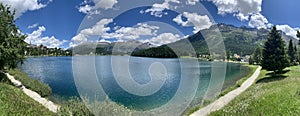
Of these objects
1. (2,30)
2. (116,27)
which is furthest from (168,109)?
(2,30)

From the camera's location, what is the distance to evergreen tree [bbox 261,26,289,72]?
45.0 meters

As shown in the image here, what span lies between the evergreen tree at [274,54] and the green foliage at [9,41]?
Answer: 4035 cm

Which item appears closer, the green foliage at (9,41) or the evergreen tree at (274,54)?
the green foliage at (9,41)

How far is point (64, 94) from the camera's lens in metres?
41.2

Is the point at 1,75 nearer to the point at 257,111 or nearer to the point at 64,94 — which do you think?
the point at 64,94

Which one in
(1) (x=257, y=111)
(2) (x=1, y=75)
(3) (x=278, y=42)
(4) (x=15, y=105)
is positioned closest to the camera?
(1) (x=257, y=111)

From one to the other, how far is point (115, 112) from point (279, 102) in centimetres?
1229

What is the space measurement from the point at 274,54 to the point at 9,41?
42.1 m

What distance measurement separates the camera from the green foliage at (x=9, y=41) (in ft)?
100.0

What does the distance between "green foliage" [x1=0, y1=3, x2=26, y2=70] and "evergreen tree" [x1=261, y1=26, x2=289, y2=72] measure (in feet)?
132

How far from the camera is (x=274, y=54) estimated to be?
148ft

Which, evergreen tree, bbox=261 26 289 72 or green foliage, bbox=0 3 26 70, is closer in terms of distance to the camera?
green foliage, bbox=0 3 26 70

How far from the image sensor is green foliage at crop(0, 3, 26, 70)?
3047 centimetres

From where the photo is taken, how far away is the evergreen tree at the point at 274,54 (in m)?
45.0
